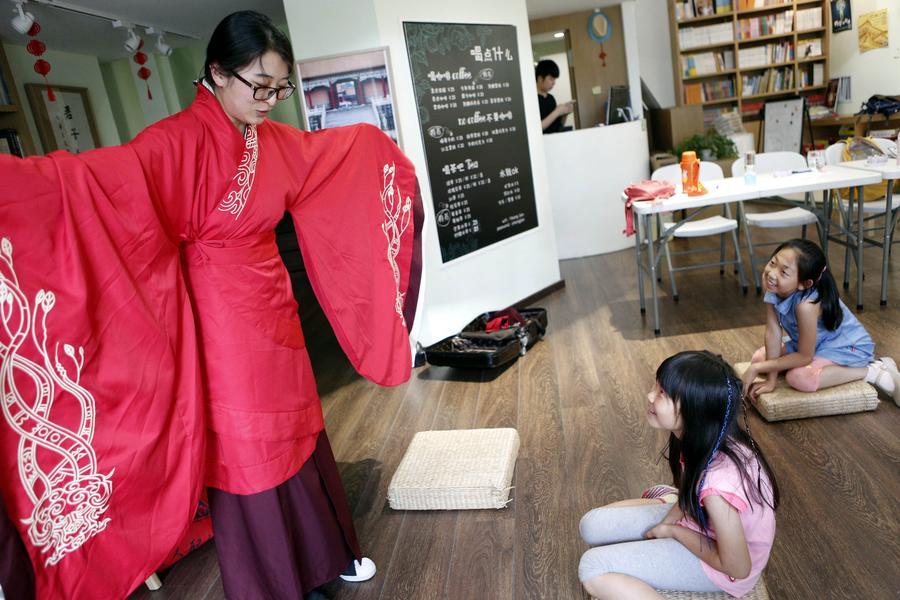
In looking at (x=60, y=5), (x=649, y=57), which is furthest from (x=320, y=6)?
(x=649, y=57)

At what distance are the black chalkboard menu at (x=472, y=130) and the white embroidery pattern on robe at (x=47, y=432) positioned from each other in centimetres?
276

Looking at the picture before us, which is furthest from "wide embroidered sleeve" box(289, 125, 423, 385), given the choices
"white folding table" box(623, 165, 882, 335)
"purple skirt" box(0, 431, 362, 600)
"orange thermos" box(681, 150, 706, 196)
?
"orange thermos" box(681, 150, 706, 196)

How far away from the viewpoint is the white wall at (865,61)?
641cm

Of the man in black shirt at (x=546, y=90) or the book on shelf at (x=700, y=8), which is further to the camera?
the book on shelf at (x=700, y=8)

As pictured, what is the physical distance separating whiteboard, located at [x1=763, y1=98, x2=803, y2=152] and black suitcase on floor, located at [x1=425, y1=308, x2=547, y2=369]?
14.7 feet

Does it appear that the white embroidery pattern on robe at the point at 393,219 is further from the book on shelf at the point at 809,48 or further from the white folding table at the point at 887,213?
the book on shelf at the point at 809,48

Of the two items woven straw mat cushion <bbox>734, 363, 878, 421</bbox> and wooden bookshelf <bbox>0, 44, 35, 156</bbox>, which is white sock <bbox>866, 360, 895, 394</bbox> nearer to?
woven straw mat cushion <bbox>734, 363, 878, 421</bbox>

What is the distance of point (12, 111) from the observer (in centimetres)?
435

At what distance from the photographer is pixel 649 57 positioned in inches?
287

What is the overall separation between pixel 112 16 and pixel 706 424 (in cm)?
454

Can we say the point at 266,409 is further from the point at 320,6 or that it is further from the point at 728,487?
the point at 320,6

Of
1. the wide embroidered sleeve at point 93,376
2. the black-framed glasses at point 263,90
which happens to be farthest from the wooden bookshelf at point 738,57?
the wide embroidered sleeve at point 93,376

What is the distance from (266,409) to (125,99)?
5.23 meters

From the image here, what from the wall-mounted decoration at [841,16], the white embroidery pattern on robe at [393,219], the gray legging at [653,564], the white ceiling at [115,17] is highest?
the white ceiling at [115,17]
